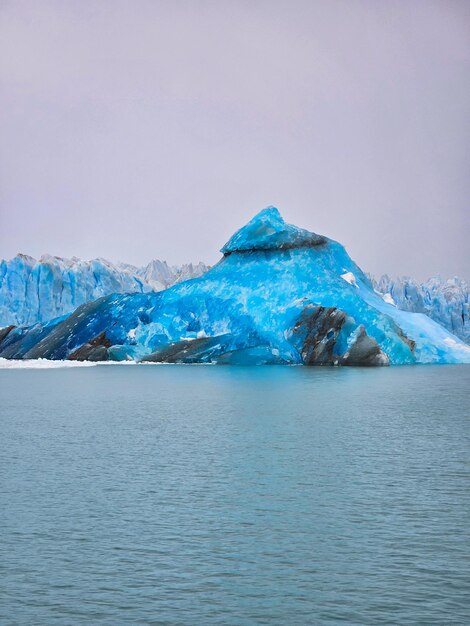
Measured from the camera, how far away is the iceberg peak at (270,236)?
94.4 m

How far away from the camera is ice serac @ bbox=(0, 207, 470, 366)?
85.1 metres

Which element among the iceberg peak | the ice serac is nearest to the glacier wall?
the ice serac

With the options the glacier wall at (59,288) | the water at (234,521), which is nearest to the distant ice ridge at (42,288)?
the glacier wall at (59,288)

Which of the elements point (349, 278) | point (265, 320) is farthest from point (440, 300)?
point (265, 320)

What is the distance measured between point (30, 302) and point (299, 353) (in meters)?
66.6

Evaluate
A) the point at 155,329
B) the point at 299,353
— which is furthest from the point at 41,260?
the point at 299,353

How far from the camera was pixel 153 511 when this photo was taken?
57.5 ft

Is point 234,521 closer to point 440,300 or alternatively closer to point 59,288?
point 59,288

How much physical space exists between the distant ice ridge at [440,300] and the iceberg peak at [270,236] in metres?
56.3

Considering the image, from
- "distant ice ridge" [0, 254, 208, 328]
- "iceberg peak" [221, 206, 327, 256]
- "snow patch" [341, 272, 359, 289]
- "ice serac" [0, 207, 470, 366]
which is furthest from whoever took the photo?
"distant ice ridge" [0, 254, 208, 328]

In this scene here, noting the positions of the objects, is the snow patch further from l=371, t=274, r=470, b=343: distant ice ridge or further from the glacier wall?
l=371, t=274, r=470, b=343: distant ice ridge

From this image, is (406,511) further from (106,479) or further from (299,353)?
(299,353)

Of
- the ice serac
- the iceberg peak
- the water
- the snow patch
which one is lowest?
the water

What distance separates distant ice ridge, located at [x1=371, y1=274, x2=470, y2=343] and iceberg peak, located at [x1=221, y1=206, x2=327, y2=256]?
56.3 m
